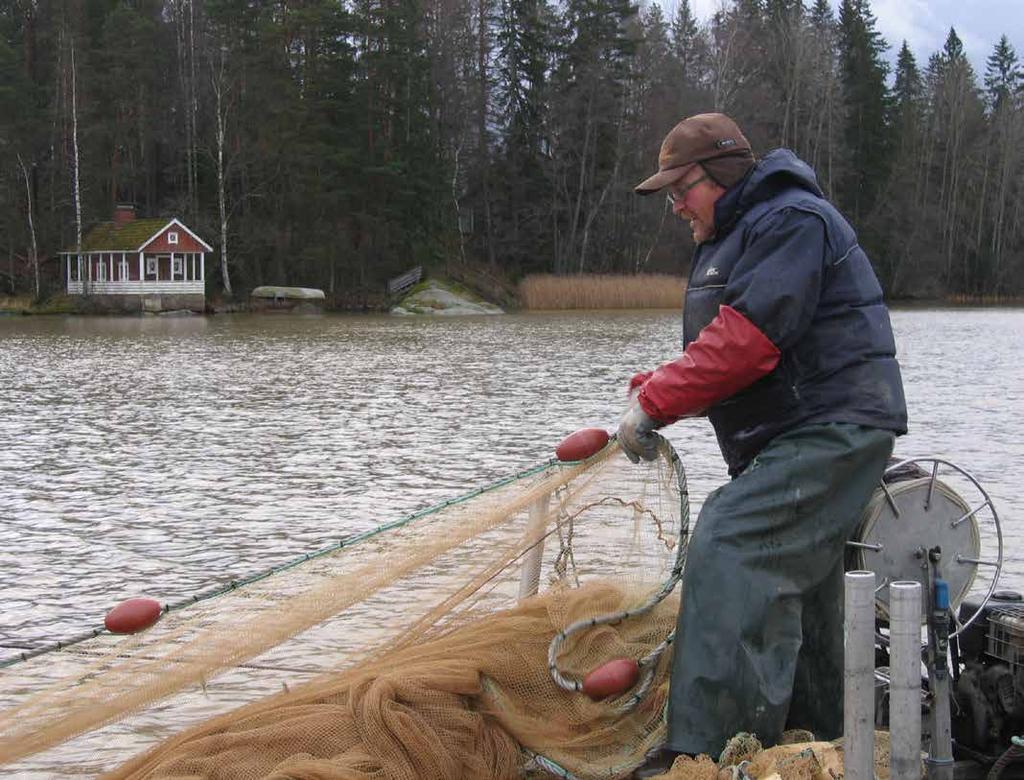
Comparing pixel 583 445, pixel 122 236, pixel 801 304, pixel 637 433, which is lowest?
pixel 583 445

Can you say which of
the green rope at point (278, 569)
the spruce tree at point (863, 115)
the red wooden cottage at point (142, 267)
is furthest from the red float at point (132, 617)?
the spruce tree at point (863, 115)

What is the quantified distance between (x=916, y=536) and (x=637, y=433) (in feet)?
2.96

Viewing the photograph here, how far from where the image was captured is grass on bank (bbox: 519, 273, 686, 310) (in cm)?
6053

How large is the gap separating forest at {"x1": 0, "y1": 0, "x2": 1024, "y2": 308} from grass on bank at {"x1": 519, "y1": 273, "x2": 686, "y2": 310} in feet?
19.4

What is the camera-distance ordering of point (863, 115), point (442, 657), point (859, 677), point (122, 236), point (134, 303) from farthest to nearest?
point (863, 115), point (122, 236), point (134, 303), point (442, 657), point (859, 677)

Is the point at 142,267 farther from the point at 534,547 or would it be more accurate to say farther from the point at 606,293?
the point at 534,547

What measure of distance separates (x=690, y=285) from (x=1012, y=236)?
→ 89.4 metres

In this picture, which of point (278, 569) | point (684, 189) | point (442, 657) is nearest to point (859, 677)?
point (442, 657)

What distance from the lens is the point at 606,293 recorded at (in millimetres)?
60531

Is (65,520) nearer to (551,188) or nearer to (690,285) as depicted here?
(690,285)

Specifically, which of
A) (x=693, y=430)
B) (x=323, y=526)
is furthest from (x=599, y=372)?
(x=323, y=526)

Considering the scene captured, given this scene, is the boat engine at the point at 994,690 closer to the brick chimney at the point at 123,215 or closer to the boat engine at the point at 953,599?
the boat engine at the point at 953,599

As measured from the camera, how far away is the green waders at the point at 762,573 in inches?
142

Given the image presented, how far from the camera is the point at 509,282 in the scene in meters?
70.6
